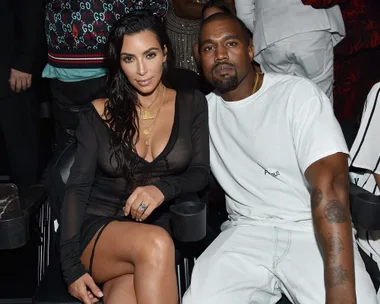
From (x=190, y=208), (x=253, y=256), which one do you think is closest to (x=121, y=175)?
(x=190, y=208)

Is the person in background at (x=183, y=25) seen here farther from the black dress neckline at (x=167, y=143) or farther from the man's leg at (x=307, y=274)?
the man's leg at (x=307, y=274)

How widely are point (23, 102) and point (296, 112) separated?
1698 millimetres

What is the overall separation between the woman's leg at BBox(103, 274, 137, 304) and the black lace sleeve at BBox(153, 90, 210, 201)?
35cm

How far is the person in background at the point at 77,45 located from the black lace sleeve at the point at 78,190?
47 centimetres

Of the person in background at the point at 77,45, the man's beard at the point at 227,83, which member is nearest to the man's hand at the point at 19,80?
the person in background at the point at 77,45

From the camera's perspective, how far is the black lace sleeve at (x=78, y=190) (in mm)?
2193

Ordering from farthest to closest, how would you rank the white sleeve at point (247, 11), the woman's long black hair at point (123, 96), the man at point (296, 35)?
the white sleeve at point (247, 11) < the man at point (296, 35) < the woman's long black hair at point (123, 96)

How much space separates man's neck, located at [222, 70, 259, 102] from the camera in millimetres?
2295

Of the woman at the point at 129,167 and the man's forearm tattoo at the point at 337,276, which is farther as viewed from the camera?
the woman at the point at 129,167

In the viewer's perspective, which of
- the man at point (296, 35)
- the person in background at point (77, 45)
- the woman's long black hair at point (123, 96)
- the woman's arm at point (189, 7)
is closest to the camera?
the woman's long black hair at point (123, 96)

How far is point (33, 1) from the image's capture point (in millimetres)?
3090

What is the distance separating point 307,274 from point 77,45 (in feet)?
4.66

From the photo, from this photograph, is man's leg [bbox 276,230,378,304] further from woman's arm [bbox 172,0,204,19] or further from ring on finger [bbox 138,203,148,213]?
woman's arm [bbox 172,0,204,19]

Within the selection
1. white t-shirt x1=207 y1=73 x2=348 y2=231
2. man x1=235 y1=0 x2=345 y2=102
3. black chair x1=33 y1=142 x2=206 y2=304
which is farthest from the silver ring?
man x1=235 y1=0 x2=345 y2=102
